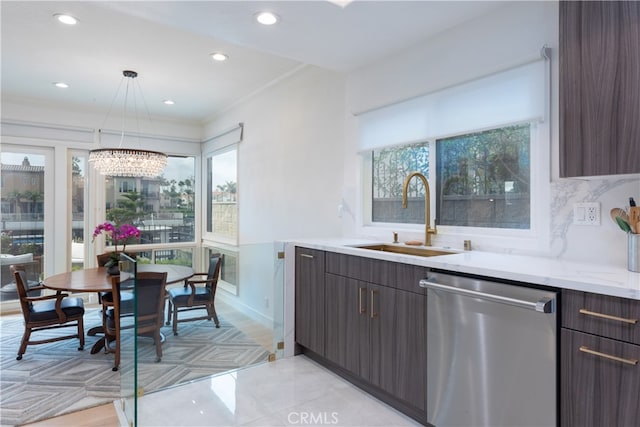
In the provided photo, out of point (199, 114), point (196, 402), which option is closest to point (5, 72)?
point (199, 114)

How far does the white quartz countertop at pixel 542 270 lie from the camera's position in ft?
4.53

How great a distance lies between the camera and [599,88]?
162cm

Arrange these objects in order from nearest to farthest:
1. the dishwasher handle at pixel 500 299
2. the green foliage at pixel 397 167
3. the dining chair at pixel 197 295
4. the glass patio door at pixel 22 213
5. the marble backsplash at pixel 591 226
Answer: the dishwasher handle at pixel 500 299 < the marble backsplash at pixel 591 226 < the dining chair at pixel 197 295 < the green foliage at pixel 397 167 < the glass patio door at pixel 22 213

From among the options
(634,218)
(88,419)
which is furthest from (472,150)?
(88,419)

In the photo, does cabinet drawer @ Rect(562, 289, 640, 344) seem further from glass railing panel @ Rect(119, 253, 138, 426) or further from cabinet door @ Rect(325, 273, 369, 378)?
glass railing panel @ Rect(119, 253, 138, 426)

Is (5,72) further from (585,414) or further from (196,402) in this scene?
(585,414)

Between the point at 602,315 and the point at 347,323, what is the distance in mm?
1531

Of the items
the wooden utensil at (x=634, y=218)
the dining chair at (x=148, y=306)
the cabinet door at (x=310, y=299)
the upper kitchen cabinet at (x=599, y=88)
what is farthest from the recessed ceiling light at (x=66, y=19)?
the wooden utensil at (x=634, y=218)

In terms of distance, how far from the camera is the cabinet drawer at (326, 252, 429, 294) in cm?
212

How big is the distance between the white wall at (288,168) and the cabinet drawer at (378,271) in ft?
2.70

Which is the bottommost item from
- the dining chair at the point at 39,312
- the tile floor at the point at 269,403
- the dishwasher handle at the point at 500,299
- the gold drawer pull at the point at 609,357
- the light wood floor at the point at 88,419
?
the light wood floor at the point at 88,419

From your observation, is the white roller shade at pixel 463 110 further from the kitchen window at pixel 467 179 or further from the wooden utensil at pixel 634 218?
the wooden utensil at pixel 634 218

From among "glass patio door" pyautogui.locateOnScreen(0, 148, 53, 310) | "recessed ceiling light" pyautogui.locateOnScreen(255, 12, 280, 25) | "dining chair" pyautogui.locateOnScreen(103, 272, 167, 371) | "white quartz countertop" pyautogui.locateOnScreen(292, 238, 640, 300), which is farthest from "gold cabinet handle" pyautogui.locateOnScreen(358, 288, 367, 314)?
"glass patio door" pyautogui.locateOnScreen(0, 148, 53, 310)

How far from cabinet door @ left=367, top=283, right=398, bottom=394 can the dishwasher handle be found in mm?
318
